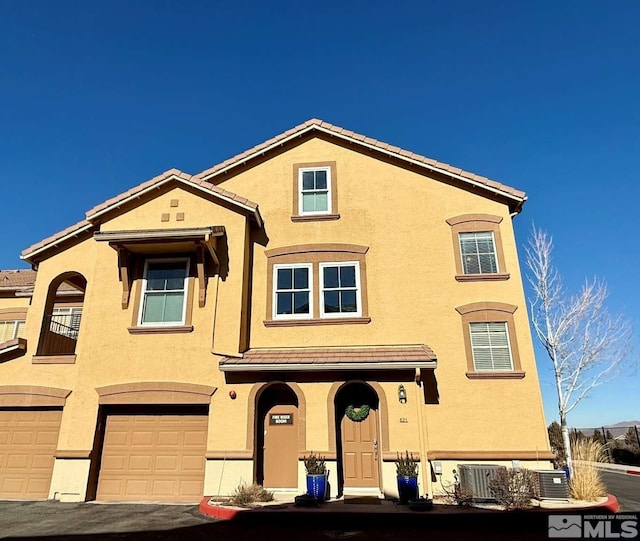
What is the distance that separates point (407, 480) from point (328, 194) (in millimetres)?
8968

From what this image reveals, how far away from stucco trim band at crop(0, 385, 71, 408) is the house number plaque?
228 inches

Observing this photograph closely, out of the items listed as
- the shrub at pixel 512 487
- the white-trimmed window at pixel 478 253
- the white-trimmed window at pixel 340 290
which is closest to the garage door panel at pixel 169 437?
the white-trimmed window at pixel 340 290

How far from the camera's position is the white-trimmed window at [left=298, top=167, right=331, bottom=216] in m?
14.9

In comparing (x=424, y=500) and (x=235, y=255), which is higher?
(x=235, y=255)

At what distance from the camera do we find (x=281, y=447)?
39.7ft

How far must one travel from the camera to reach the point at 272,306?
536 inches

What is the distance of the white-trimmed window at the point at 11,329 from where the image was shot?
18.4m

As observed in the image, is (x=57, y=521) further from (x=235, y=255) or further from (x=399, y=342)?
(x=399, y=342)

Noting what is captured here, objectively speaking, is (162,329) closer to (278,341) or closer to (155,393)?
(155,393)

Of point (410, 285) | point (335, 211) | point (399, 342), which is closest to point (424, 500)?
point (399, 342)

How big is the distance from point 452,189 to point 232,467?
34.9ft

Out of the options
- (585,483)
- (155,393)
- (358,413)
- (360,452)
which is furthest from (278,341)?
(585,483)

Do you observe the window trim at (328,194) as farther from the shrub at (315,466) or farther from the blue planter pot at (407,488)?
the blue planter pot at (407,488)

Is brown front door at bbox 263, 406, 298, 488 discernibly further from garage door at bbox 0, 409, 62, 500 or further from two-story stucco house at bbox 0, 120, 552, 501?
garage door at bbox 0, 409, 62, 500
